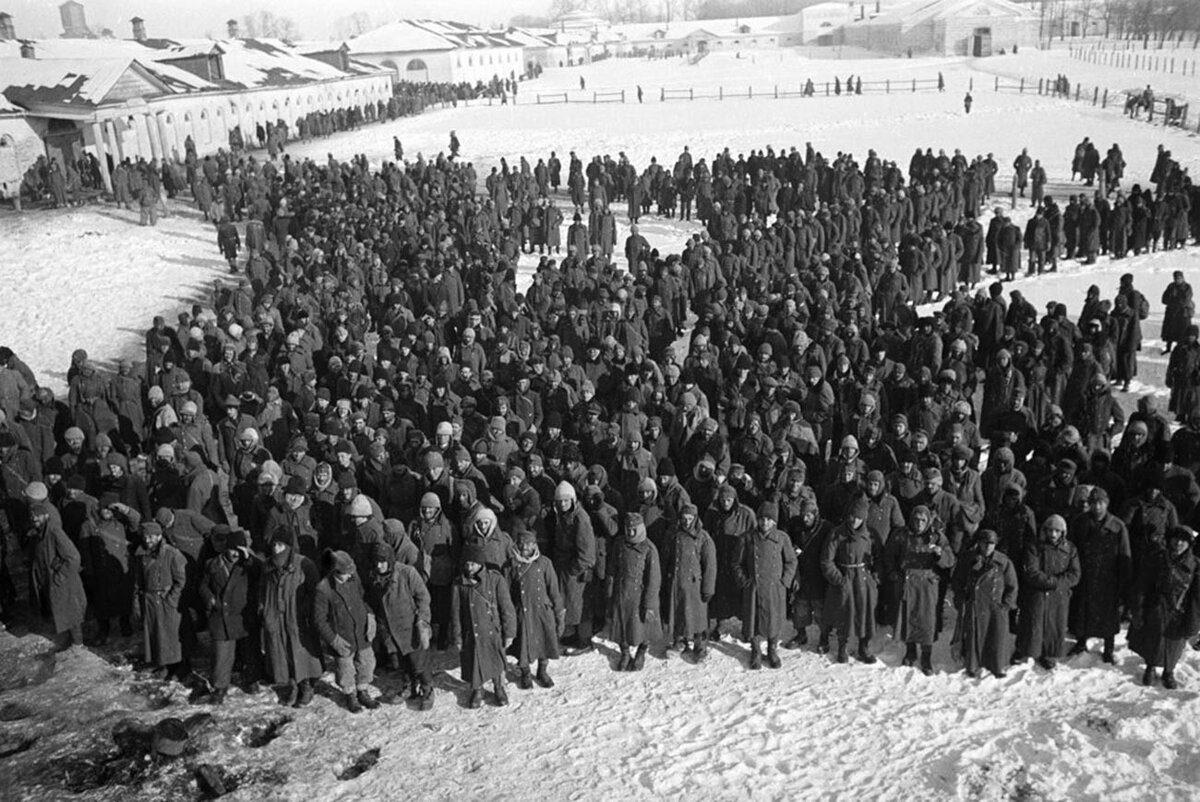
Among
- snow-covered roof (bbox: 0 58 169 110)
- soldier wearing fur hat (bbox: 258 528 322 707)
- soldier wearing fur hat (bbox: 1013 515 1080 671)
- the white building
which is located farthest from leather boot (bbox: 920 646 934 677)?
the white building

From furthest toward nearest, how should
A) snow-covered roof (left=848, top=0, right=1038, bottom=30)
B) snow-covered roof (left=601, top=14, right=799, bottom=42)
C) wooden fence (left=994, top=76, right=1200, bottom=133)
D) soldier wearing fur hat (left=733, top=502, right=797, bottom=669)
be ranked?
1. snow-covered roof (left=601, top=14, right=799, bottom=42)
2. snow-covered roof (left=848, top=0, right=1038, bottom=30)
3. wooden fence (left=994, top=76, right=1200, bottom=133)
4. soldier wearing fur hat (left=733, top=502, right=797, bottom=669)

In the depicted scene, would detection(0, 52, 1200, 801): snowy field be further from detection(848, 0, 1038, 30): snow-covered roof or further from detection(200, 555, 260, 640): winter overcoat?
detection(848, 0, 1038, 30): snow-covered roof

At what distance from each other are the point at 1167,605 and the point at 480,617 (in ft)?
14.8

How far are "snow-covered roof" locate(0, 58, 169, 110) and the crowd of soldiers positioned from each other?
16409 millimetres

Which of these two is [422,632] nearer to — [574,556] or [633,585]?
[574,556]

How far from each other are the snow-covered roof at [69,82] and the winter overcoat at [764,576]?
1007 inches

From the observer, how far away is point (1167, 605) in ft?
21.2

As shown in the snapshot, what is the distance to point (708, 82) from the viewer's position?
5656cm

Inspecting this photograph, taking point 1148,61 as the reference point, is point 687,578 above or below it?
below

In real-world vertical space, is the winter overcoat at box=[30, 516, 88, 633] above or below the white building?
below

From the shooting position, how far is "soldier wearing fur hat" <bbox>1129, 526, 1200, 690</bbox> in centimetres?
639

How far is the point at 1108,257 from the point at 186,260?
18.0 m

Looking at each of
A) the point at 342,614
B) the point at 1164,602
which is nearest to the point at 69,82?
the point at 342,614

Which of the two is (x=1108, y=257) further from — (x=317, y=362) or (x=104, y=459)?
(x=104, y=459)
